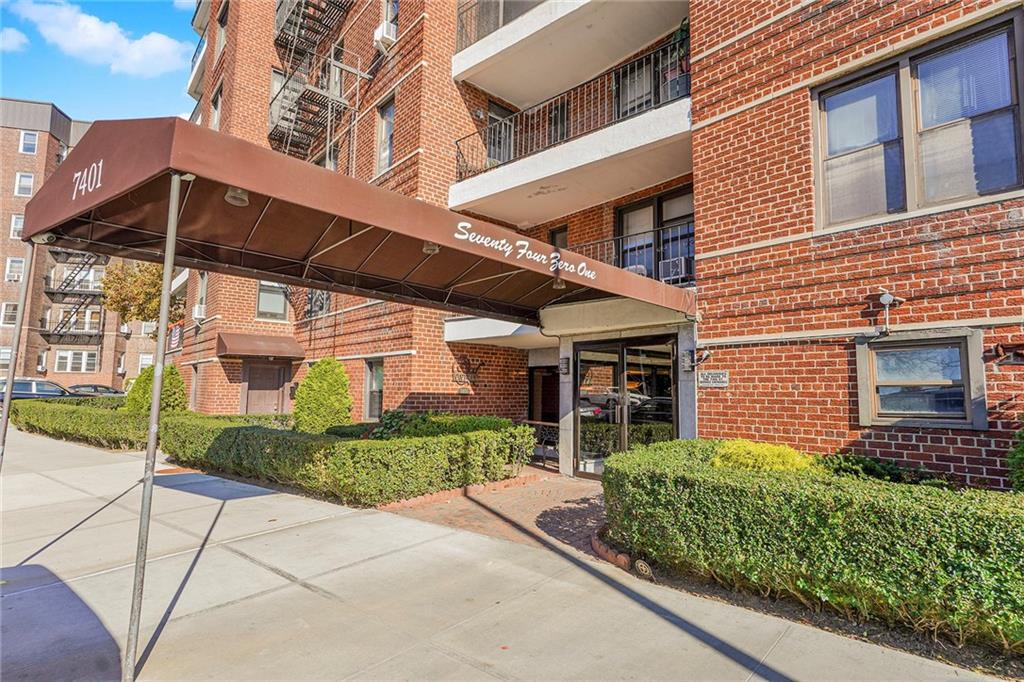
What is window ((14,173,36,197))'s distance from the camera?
37.9 metres

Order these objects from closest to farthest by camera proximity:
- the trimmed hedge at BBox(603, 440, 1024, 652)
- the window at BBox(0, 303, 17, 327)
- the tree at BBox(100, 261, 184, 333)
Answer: the trimmed hedge at BBox(603, 440, 1024, 652)
the tree at BBox(100, 261, 184, 333)
the window at BBox(0, 303, 17, 327)

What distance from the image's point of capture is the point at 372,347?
42.0 feet

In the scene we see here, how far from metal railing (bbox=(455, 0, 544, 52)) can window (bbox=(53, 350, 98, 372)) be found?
135 ft

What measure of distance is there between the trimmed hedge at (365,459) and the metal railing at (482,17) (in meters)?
8.66

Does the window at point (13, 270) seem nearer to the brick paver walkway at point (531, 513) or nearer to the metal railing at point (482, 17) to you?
the metal railing at point (482, 17)

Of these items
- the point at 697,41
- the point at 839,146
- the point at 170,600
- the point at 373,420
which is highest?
the point at 697,41

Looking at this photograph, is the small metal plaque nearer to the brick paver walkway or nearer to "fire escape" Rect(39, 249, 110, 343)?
the brick paver walkway

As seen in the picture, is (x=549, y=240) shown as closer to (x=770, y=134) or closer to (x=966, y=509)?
(x=770, y=134)

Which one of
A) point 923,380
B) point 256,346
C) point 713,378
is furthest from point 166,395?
point 923,380

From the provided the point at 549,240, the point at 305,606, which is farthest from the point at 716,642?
the point at 549,240

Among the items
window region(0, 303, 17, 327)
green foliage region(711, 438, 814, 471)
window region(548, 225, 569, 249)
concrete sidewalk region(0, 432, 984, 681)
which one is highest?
window region(0, 303, 17, 327)

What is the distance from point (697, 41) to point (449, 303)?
5.24 m

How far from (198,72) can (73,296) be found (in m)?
25.4

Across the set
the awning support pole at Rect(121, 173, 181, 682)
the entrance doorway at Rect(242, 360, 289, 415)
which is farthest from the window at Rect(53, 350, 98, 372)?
the awning support pole at Rect(121, 173, 181, 682)
